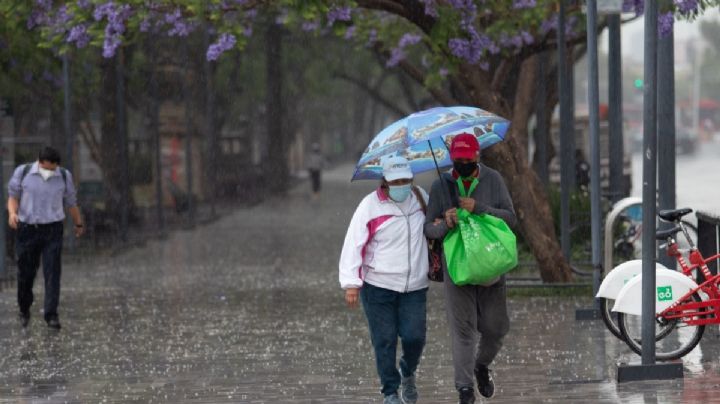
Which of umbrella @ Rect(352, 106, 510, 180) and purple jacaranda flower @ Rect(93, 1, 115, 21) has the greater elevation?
purple jacaranda flower @ Rect(93, 1, 115, 21)

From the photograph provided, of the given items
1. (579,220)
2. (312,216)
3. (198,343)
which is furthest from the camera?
(312,216)

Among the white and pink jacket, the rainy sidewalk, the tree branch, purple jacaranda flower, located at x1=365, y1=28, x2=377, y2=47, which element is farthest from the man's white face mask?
purple jacaranda flower, located at x1=365, y1=28, x2=377, y2=47

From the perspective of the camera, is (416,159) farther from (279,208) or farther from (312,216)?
(279,208)

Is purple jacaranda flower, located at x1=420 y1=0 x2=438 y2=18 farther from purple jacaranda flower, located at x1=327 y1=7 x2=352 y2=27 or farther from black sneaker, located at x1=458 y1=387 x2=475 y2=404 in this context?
black sneaker, located at x1=458 y1=387 x2=475 y2=404

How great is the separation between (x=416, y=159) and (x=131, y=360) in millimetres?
3599

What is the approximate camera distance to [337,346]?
1316cm

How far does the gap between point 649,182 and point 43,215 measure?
21.1ft

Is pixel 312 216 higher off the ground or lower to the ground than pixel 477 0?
lower

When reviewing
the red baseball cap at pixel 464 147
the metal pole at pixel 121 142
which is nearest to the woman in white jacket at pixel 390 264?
the red baseball cap at pixel 464 147

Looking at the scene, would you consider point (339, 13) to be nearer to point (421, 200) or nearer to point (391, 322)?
point (421, 200)

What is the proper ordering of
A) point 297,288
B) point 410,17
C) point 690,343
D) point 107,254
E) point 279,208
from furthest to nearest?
point 279,208
point 107,254
point 297,288
point 410,17
point 690,343

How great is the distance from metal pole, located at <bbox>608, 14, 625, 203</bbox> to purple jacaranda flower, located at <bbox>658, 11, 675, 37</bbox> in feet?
4.28

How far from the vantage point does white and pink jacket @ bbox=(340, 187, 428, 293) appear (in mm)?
9289

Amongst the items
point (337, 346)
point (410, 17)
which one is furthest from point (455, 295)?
point (410, 17)
